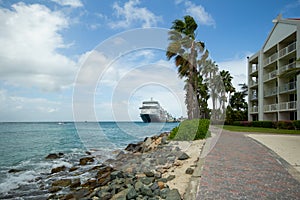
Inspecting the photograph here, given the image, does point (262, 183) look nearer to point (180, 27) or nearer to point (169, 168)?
point (169, 168)

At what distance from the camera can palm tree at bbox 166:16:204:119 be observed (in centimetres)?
2205

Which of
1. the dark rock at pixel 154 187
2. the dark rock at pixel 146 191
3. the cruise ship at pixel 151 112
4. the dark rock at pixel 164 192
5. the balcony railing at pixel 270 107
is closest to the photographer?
the dark rock at pixel 164 192

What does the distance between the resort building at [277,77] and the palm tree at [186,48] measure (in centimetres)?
1025

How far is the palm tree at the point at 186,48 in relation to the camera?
2205 cm

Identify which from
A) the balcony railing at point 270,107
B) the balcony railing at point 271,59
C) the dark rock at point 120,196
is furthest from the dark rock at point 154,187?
the balcony railing at point 271,59

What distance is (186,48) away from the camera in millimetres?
22844

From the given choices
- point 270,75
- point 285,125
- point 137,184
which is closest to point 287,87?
point 270,75

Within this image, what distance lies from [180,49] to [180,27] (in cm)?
228

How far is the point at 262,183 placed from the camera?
5.52m

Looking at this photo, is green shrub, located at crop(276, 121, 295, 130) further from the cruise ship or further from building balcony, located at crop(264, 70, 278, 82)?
the cruise ship

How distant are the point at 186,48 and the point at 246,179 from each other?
18.4 m

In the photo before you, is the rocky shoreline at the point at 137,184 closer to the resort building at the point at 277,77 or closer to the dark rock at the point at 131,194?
the dark rock at the point at 131,194

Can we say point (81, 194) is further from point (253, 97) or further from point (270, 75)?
point (253, 97)

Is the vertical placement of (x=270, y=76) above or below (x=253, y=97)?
above
